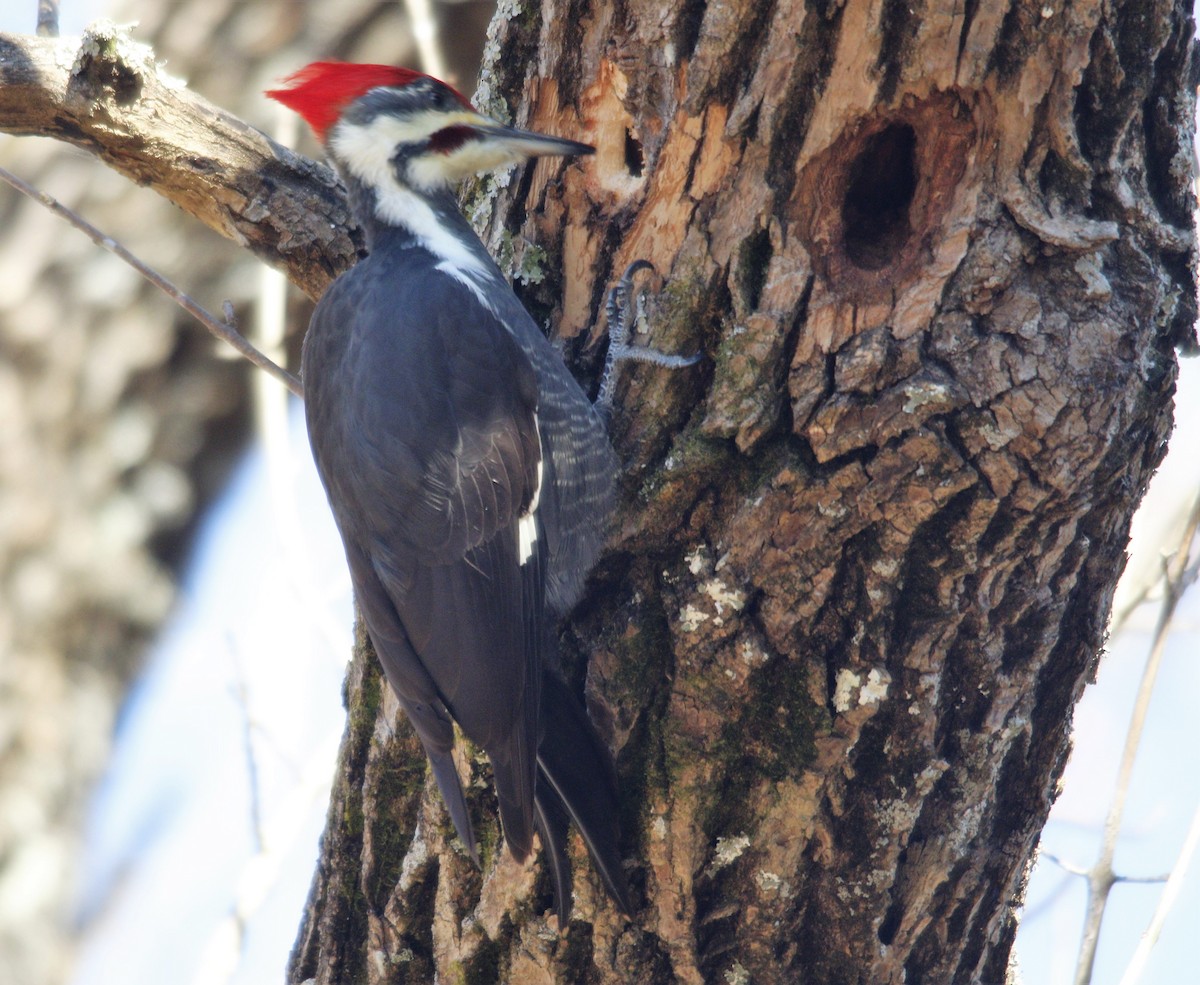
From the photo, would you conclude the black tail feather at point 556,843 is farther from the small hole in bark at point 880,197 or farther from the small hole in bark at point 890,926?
the small hole in bark at point 880,197

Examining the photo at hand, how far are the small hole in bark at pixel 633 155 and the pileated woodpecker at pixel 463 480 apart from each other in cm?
8

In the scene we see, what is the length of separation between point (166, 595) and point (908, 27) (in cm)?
358

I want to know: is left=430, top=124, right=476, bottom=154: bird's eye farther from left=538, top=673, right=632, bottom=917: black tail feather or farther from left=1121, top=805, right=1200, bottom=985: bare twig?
left=1121, top=805, right=1200, bottom=985: bare twig

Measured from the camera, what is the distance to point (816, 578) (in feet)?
5.52

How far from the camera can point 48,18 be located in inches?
85.2

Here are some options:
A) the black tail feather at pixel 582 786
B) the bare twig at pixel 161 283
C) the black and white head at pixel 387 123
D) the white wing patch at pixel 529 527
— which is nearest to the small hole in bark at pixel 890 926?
the black tail feather at pixel 582 786

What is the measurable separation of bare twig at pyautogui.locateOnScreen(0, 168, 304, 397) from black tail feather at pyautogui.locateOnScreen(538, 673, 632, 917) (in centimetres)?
82

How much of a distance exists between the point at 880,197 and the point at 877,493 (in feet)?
1.83

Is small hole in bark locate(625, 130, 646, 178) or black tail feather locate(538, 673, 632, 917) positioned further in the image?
small hole in bark locate(625, 130, 646, 178)

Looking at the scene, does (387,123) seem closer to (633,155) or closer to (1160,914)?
(633,155)

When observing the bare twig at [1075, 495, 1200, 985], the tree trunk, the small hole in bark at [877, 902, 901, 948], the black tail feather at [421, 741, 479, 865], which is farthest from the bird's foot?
the bare twig at [1075, 495, 1200, 985]

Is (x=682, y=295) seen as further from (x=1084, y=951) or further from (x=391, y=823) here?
(x=1084, y=951)

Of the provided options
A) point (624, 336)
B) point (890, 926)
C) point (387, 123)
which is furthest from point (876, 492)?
point (387, 123)

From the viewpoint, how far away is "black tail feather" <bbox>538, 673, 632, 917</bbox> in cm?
175
